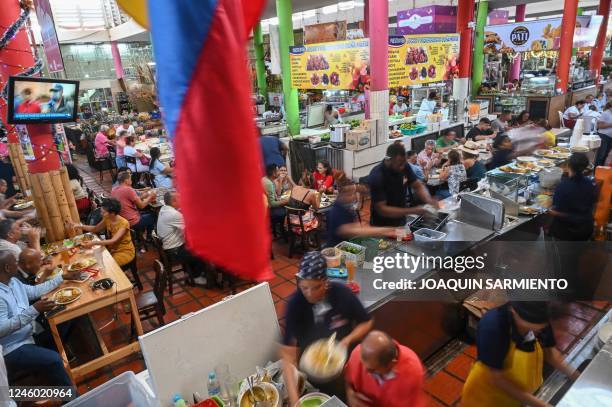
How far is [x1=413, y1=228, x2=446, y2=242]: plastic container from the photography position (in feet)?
13.4

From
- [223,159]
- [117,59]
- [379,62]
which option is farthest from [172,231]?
[117,59]

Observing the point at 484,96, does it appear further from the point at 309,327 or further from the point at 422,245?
the point at 309,327

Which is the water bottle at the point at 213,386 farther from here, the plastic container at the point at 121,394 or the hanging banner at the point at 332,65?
the hanging banner at the point at 332,65

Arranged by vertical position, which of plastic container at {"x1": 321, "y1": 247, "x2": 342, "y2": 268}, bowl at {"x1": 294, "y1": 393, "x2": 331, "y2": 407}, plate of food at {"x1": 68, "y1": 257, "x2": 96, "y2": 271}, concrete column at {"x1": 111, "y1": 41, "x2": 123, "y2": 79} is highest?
concrete column at {"x1": 111, "y1": 41, "x2": 123, "y2": 79}

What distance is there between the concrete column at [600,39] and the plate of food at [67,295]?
19.0 m

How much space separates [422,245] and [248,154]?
11.3 feet

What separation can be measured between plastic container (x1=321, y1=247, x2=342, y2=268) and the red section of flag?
255cm

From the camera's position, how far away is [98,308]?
3.90 m

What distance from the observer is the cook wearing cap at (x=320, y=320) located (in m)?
2.63

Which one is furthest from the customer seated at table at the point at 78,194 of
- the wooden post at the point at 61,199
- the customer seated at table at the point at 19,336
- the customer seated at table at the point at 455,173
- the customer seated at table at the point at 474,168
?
the customer seated at table at the point at 474,168

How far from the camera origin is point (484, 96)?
1447cm

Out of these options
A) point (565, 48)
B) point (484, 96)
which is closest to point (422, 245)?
point (565, 48)

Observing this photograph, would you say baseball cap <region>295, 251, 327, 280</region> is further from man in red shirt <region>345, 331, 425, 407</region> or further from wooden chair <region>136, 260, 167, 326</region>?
wooden chair <region>136, 260, 167, 326</region>

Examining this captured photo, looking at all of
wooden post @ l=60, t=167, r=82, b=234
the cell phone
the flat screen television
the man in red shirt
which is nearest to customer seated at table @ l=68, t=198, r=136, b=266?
wooden post @ l=60, t=167, r=82, b=234
